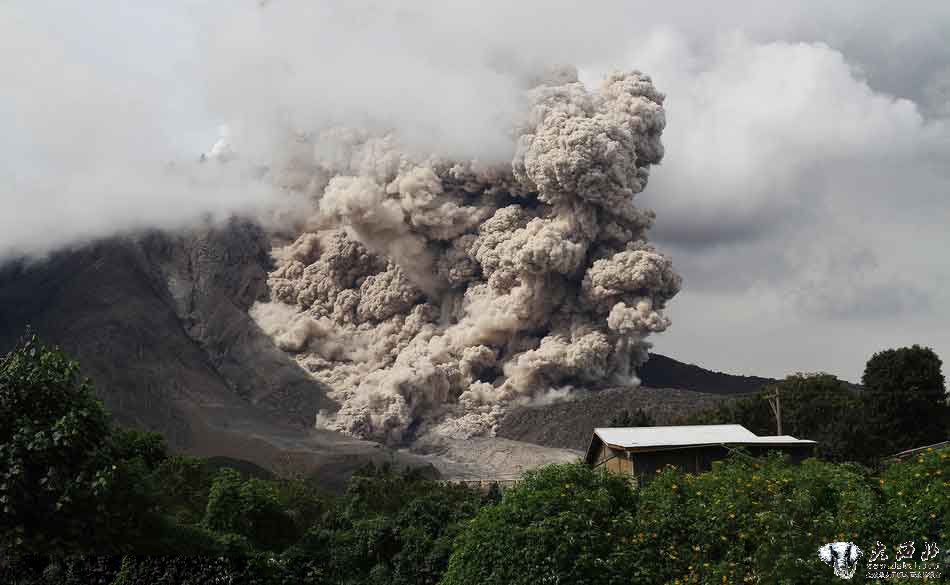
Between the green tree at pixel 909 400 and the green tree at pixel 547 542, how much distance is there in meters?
33.0

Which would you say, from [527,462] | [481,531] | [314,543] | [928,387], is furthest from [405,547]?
[527,462]

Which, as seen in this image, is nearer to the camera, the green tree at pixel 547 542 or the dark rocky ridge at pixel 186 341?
the green tree at pixel 547 542

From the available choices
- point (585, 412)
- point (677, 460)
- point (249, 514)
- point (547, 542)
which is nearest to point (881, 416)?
point (677, 460)

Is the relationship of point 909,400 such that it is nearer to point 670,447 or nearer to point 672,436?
point 672,436

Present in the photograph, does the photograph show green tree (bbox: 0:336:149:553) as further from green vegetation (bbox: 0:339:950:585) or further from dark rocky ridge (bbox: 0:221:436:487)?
dark rocky ridge (bbox: 0:221:436:487)

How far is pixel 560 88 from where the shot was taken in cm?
7019

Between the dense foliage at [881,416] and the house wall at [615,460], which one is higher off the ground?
the dense foliage at [881,416]

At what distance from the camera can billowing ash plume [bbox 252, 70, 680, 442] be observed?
66.9 meters

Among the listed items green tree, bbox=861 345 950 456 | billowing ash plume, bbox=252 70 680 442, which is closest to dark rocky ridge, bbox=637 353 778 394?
billowing ash plume, bbox=252 70 680 442

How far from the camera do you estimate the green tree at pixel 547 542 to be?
13.1 meters

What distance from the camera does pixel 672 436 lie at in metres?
30.0

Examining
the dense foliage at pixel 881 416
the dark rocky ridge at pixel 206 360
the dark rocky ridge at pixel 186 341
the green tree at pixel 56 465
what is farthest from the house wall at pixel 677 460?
the dark rocky ridge at pixel 186 341

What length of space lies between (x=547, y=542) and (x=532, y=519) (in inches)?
26.8

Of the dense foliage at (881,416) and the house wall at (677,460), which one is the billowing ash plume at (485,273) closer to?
the dense foliage at (881,416)
